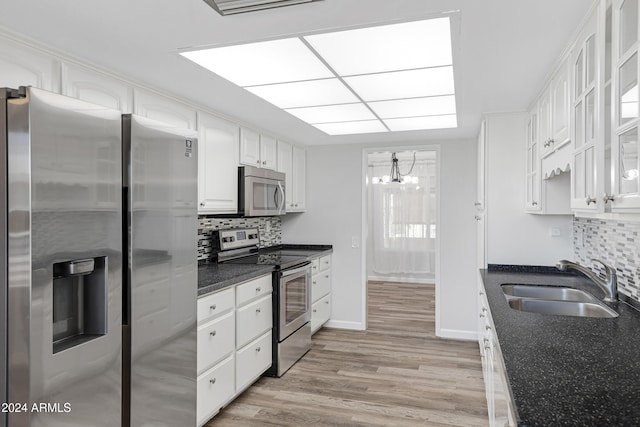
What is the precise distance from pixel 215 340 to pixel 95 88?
1.62 m

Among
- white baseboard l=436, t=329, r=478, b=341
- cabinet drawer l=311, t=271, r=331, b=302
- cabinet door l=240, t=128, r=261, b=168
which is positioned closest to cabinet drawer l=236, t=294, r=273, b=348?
cabinet drawer l=311, t=271, r=331, b=302

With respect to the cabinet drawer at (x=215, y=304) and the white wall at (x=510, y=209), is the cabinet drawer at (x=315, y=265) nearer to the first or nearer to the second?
the cabinet drawer at (x=215, y=304)

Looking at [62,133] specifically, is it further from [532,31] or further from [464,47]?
[532,31]

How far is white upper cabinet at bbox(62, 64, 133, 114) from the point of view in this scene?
6.98 feet

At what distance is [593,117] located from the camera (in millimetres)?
1625

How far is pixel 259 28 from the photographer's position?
1.87 m

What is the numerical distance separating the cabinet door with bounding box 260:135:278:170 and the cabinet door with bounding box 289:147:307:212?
1.68ft

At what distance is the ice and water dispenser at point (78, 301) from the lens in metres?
1.51

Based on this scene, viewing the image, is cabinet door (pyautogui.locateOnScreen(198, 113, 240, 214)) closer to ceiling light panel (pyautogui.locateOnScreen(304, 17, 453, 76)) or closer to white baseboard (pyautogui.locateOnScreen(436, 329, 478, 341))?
ceiling light panel (pyautogui.locateOnScreen(304, 17, 453, 76))

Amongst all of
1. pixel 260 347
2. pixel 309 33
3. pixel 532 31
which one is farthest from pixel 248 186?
pixel 532 31

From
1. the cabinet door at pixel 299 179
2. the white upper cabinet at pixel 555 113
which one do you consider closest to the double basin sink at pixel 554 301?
the white upper cabinet at pixel 555 113

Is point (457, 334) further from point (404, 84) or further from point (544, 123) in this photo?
point (404, 84)

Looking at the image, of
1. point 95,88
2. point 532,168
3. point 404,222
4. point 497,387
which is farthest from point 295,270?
point 404,222

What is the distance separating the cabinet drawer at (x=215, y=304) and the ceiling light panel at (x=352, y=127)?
1.85 m
